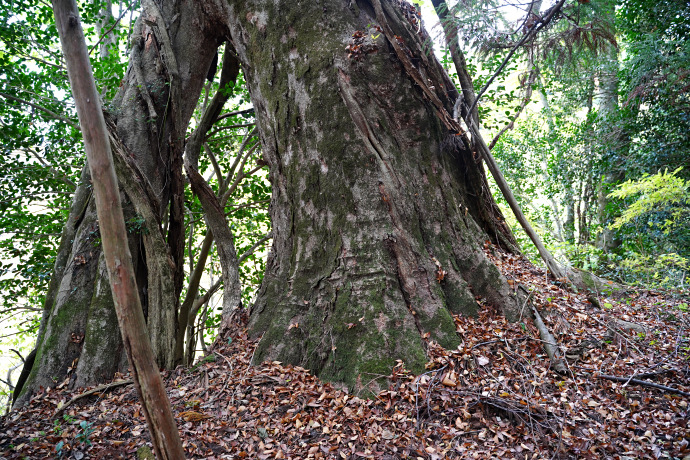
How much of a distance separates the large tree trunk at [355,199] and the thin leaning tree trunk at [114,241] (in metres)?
1.51

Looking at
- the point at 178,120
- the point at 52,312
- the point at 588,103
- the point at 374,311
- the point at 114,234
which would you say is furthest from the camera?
the point at 588,103

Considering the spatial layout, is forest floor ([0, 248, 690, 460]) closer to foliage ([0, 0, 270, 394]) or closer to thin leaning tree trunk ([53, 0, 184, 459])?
thin leaning tree trunk ([53, 0, 184, 459])

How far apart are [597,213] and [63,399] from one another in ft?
42.7

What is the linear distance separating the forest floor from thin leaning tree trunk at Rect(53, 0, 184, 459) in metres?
0.82

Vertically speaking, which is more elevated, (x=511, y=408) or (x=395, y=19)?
(x=395, y=19)

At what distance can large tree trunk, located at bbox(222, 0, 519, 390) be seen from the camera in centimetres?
349

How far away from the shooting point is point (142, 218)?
4.42 meters

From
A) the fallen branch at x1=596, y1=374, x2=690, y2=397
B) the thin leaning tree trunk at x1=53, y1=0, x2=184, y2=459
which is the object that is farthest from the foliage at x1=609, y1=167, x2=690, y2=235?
the thin leaning tree trunk at x1=53, y1=0, x2=184, y2=459

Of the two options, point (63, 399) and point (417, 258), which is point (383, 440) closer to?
point (417, 258)

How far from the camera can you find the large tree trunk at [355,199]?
11.4 feet

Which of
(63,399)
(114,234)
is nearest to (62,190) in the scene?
(63,399)

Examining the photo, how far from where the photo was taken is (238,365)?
376 centimetres

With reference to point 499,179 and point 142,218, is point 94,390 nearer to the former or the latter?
point 142,218

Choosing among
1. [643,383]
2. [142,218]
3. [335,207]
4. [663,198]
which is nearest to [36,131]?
[142,218]
